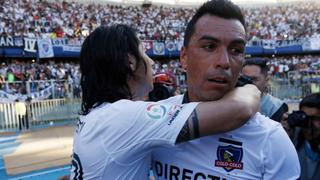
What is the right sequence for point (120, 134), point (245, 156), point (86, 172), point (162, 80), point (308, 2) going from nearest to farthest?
point (245, 156) → point (120, 134) → point (86, 172) → point (162, 80) → point (308, 2)

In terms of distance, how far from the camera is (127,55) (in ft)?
7.04

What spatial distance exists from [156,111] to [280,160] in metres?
0.52

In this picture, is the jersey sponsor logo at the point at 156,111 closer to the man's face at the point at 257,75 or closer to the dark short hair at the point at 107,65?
the dark short hair at the point at 107,65

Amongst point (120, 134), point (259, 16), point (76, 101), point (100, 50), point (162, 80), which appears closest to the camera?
point (120, 134)

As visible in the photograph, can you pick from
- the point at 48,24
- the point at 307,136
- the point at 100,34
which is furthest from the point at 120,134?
the point at 48,24

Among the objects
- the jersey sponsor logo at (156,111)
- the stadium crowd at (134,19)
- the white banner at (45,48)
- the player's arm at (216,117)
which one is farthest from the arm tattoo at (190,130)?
the white banner at (45,48)

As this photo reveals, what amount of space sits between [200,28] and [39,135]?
12393 millimetres

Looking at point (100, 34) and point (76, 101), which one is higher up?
point (100, 34)

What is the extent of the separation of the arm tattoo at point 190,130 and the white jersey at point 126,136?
2cm

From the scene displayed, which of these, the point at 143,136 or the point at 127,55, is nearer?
the point at 143,136

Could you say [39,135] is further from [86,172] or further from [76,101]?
[86,172]

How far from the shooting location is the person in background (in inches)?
155

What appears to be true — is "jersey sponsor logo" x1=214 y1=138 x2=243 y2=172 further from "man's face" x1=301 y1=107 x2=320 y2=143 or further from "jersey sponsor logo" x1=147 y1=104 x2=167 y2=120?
"man's face" x1=301 y1=107 x2=320 y2=143

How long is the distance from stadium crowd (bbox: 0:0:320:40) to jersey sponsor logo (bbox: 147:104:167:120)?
21.0 m
